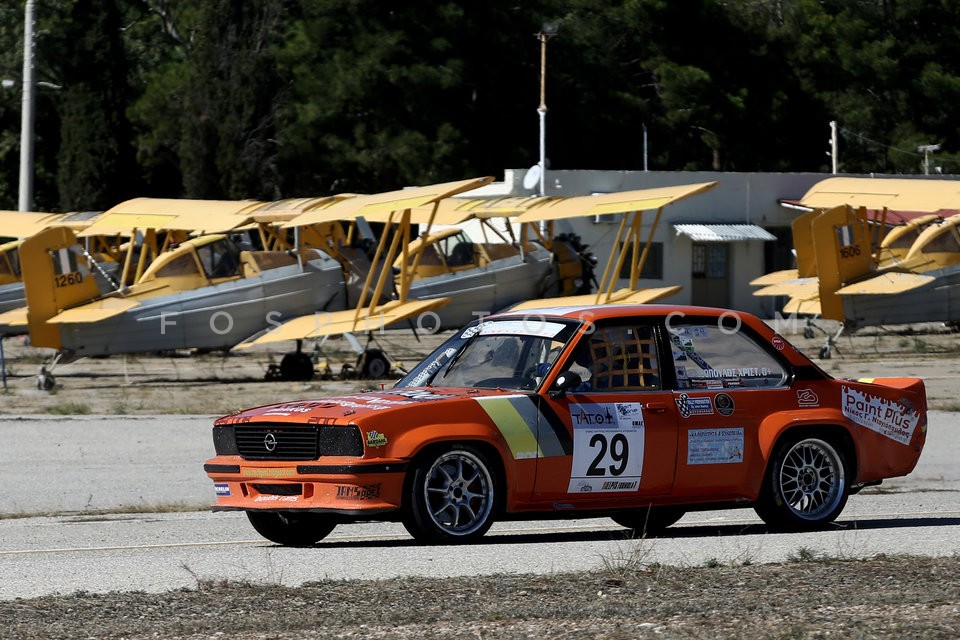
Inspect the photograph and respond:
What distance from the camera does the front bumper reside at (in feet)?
28.1

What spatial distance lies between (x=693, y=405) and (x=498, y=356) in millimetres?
1284

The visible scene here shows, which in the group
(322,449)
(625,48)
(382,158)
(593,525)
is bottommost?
(593,525)

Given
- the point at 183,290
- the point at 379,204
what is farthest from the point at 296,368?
the point at 379,204

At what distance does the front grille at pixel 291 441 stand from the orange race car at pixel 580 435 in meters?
0.01

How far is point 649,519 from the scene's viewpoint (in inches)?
399

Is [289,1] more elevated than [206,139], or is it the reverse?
[289,1]

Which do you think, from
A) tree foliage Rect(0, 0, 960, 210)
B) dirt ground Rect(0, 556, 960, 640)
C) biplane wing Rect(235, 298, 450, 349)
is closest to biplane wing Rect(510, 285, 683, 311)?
biplane wing Rect(235, 298, 450, 349)

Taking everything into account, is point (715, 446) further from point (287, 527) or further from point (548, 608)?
point (548, 608)

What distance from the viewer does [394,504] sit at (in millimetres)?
8617

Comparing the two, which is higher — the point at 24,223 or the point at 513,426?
the point at 24,223

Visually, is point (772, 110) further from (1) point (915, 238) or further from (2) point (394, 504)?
(2) point (394, 504)

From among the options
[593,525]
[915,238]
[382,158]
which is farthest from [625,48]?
[593,525]

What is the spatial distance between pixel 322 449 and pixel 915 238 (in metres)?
26.6

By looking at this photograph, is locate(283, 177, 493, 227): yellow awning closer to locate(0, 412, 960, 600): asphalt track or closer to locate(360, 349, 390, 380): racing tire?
locate(360, 349, 390, 380): racing tire
